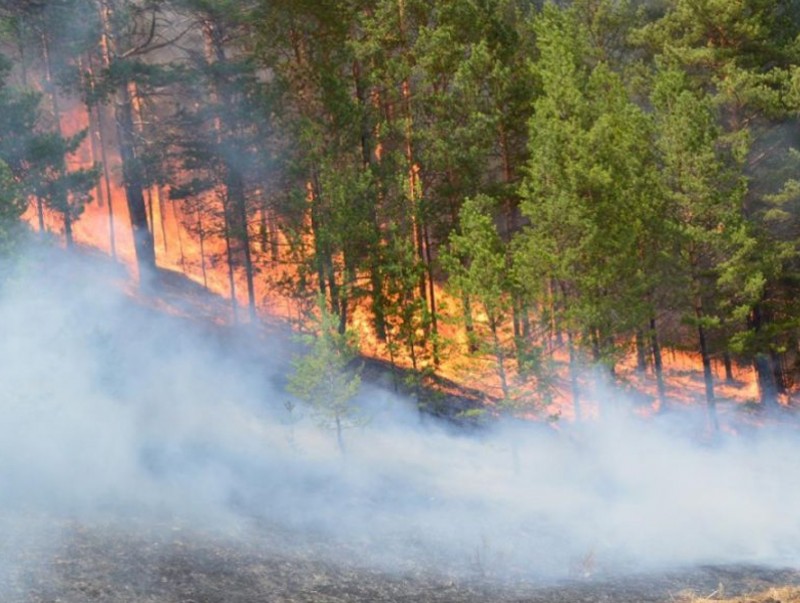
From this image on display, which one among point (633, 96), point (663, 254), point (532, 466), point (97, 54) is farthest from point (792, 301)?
point (97, 54)

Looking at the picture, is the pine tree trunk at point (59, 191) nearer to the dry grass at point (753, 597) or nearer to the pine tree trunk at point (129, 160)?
the pine tree trunk at point (129, 160)

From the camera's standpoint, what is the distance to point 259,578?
1677 cm

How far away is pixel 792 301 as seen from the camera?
31.5m

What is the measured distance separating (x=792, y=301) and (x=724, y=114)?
696 centimetres

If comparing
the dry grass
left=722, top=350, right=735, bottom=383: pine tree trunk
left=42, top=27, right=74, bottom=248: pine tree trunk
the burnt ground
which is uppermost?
left=42, top=27, right=74, bottom=248: pine tree trunk

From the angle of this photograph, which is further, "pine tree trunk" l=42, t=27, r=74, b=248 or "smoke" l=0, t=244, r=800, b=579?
"pine tree trunk" l=42, t=27, r=74, b=248

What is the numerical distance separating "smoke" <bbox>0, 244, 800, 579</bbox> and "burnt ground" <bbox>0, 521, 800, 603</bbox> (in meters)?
0.51

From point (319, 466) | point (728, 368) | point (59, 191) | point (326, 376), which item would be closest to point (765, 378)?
point (728, 368)

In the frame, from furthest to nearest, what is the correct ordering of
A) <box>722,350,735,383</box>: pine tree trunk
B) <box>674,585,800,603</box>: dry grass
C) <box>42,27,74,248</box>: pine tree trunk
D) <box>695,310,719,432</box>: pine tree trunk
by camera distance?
<box>722,350,735,383</box>: pine tree trunk
<box>695,310,719,432</box>: pine tree trunk
<box>42,27,74,248</box>: pine tree trunk
<box>674,585,800,603</box>: dry grass

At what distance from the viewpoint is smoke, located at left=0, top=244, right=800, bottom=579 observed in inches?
779

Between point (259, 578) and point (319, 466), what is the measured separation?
759 centimetres

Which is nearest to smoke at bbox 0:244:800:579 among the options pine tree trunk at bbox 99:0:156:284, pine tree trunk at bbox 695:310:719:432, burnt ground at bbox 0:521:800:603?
burnt ground at bbox 0:521:800:603

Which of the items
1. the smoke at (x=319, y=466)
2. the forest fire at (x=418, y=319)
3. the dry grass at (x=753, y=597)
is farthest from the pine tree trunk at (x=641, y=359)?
the dry grass at (x=753, y=597)

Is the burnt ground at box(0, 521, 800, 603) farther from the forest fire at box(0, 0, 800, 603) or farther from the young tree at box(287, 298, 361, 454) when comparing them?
the young tree at box(287, 298, 361, 454)
